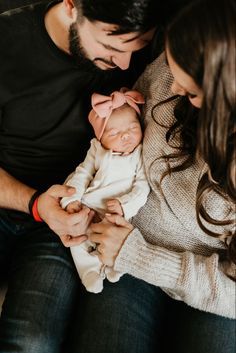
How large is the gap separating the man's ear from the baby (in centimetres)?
22

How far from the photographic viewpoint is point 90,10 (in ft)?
3.58

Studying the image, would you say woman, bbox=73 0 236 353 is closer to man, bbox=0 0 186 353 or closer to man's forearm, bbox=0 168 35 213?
man, bbox=0 0 186 353

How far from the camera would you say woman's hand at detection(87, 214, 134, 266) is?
3.91 ft

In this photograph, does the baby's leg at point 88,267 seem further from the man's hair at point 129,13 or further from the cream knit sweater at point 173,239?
the man's hair at point 129,13

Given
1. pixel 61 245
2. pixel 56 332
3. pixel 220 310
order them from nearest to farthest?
1. pixel 220 310
2. pixel 56 332
3. pixel 61 245

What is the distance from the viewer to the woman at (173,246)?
110 cm

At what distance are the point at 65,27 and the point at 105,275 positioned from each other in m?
0.70

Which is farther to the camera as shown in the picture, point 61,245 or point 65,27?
point 61,245

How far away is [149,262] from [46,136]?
1.65 feet

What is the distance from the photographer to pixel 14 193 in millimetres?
1369

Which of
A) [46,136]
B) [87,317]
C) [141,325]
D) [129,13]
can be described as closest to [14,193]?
[46,136]

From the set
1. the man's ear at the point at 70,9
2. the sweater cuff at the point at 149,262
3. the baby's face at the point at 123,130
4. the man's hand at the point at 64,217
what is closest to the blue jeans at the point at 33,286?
the man's hand at the point at 64,217

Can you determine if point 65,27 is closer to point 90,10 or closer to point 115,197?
point 90,10

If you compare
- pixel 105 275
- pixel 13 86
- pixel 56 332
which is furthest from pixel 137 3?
pixel 56 332
